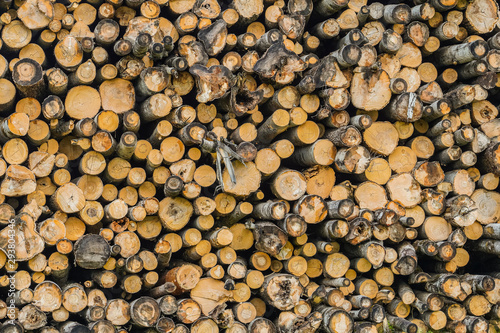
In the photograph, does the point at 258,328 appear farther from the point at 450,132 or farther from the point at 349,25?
the point at 349,25

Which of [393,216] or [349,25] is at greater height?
[349,25]

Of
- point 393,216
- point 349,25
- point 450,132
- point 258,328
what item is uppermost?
point 349,25

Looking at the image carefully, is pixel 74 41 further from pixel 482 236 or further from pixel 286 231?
pixel 482 236

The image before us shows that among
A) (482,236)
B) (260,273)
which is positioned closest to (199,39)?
(260,273)

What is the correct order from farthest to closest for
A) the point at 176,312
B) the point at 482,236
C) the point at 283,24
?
the point at 482,236
the point at 283,24
the point at 176,312

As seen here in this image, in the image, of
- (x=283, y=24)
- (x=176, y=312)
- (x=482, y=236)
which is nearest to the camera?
(x=176, y=312)

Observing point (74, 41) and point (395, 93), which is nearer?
point (74, 41)
